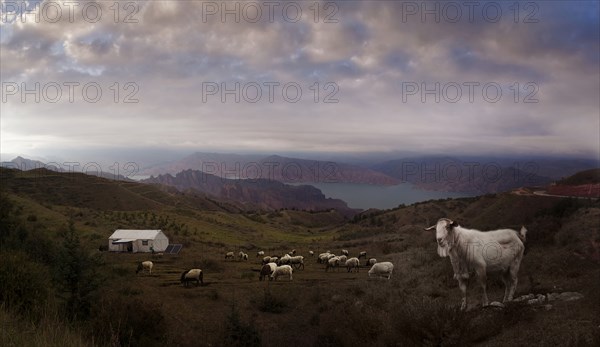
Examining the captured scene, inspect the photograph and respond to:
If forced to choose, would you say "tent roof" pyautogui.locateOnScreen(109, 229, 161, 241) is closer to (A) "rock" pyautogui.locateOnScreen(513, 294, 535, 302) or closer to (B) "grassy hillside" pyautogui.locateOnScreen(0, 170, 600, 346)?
(B) "grassy hillside" pyautogui.locateOnScreen(0, 170, 600, 346)

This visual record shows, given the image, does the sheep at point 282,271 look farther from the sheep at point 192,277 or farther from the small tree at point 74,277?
the small tree at point 74,277

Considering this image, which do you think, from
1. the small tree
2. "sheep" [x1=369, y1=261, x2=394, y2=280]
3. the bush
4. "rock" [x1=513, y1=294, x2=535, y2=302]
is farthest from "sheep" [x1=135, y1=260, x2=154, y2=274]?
"rock" [x1=513, y1=294, x2=535, y2=302]

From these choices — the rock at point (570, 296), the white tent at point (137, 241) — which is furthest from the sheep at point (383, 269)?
the white tent at point (137, 241)

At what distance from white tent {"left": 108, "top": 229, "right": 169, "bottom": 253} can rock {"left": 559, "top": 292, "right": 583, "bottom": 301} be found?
42.7 metres

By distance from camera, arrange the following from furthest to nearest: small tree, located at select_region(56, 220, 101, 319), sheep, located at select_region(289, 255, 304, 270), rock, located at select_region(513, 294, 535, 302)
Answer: sheep, located at select_region(289, 255, 304, 270) → small tree, located at select_region(56, 220, 101, 319) → rock, located at select_region(513, 294, 535, 302)

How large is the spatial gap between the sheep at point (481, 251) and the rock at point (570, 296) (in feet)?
3.93

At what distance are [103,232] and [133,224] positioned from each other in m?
10.2

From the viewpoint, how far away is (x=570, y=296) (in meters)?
10.7

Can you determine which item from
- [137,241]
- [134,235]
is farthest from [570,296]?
[134,235]

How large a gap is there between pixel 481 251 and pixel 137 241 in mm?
42479

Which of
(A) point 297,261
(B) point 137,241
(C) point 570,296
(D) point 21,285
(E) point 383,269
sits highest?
(D) point 21,285

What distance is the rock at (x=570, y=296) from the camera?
10342 mm

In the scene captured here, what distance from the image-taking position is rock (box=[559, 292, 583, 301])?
1034 cm

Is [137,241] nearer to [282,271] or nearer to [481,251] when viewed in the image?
[282,271]
